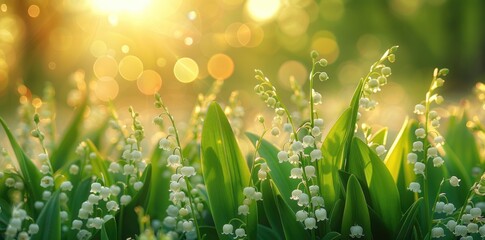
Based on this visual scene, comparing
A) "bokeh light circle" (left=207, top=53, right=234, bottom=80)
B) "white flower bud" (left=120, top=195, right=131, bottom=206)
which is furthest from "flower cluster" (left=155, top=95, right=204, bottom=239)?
"bokeh light circle" (left=207, top=53, right=234, bottom=80)

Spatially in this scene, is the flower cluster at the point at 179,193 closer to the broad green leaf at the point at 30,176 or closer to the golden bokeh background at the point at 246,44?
the broad green leaf at the point at 30,176

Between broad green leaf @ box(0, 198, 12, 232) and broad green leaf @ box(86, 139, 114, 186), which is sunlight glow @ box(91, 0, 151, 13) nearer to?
broad green leaf @ box(86, 139, 114, 186)

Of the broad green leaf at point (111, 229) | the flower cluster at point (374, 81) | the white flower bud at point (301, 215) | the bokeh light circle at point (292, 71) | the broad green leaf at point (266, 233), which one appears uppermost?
the flower cluster at point (374, 81)

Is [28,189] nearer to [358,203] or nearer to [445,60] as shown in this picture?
[358,203]

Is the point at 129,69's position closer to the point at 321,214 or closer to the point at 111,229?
the point at 111,229

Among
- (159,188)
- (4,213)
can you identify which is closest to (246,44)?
(159,188)

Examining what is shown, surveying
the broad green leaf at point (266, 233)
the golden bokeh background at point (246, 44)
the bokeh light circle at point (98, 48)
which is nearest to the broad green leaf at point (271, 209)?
the broad green leaf at point (266, 233)
